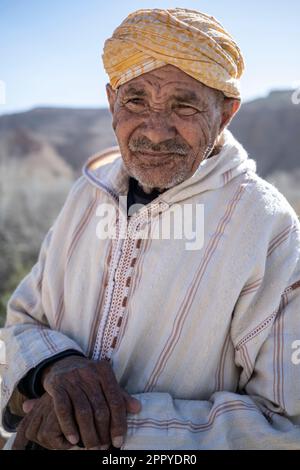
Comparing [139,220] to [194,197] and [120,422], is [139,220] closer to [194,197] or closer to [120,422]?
[194,197]

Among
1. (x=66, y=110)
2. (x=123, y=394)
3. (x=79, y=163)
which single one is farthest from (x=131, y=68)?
(x=66, y=110)

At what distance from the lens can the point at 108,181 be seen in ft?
8.90

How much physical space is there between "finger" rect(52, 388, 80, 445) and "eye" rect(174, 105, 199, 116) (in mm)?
1185

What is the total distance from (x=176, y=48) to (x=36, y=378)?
1439 mm

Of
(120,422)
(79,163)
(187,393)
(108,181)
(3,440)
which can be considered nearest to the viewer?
(120,422)

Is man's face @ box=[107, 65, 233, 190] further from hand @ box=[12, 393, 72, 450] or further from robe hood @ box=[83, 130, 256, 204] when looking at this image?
hand @ box=[12, 393, 72, 450]

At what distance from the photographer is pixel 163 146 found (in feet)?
7.52

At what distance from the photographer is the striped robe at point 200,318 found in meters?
2.12

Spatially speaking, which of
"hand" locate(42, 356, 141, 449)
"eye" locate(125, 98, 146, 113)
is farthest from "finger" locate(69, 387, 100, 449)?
"eye" locate(125, 98, 146, 113)

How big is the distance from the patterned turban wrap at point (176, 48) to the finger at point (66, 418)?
1.29 m

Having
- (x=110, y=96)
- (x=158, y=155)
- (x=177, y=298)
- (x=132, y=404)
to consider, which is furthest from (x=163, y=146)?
(x=132, y=404)

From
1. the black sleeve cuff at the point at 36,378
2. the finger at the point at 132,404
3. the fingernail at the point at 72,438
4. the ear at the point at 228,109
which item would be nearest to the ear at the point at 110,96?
the ear at the point at 228,109

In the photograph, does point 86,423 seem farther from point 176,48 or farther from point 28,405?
point 176,48

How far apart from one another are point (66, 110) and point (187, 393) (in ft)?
130
